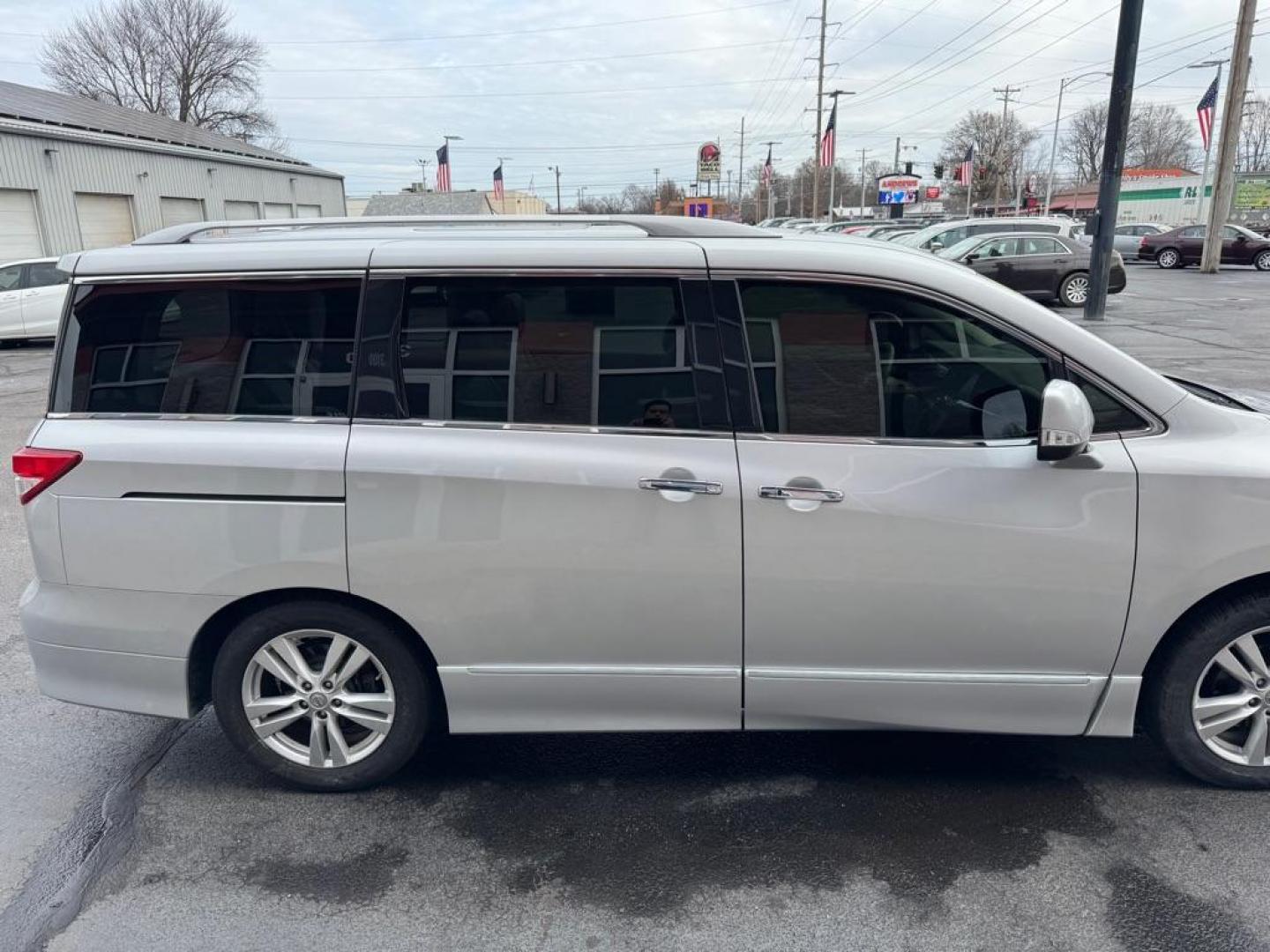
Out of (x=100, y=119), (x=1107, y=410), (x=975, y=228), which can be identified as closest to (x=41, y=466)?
(x=1107, y=410)

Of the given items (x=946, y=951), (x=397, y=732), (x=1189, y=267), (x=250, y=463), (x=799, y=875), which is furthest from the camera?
(x=1189, y=267)

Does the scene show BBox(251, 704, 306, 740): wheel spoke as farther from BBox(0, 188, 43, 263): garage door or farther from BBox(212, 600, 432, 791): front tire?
BBox(0, 188, 43, 263): garage door

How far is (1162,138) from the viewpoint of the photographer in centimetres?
9694

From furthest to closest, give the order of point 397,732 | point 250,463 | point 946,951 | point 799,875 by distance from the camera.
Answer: point 397,732
point 250,463
point 799,875
point 946,951

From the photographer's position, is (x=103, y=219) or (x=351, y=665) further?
(x=103, y=219)

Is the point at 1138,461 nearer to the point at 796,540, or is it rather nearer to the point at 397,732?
the point at 796,540

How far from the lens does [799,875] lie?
273cm

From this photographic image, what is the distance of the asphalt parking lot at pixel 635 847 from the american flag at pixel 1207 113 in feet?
127

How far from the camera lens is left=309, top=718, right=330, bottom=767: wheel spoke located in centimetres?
313

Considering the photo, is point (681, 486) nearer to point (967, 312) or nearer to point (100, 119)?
point (967, 312)

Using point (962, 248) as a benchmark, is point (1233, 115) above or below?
above

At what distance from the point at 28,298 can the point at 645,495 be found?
17346 millimetres

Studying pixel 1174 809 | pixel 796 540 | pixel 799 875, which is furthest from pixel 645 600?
pixel 1174 809

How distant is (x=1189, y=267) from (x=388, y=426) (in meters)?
37.0
